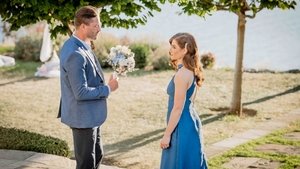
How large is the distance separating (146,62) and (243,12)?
25.3 ft

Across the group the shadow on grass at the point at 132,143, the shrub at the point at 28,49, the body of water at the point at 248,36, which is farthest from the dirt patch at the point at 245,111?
the shrub at the point at 28,49

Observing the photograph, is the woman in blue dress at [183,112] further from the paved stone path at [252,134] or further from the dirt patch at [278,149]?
the dirt patch at [278,149]

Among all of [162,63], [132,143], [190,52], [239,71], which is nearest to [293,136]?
[239,71]

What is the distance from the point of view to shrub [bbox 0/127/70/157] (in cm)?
590

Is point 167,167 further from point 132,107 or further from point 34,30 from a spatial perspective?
point 34,30

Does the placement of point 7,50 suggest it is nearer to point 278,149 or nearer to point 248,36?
point 278,149

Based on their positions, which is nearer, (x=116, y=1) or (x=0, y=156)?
(x=0, y=156)

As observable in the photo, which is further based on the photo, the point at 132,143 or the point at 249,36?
the point at 249,36

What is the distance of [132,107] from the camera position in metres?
11.1

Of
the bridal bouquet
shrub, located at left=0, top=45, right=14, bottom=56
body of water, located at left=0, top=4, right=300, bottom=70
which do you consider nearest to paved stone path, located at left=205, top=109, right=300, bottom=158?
the bridal bouquet

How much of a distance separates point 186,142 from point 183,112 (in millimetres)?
286

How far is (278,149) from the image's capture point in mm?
7277

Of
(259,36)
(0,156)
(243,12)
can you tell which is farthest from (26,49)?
(259,36)

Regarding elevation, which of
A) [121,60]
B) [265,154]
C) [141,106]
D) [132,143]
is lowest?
[132,143]
